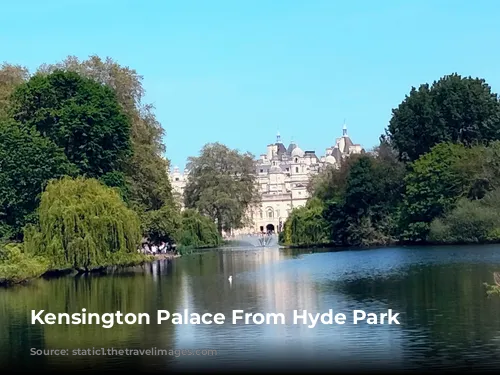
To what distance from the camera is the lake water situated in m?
15.2

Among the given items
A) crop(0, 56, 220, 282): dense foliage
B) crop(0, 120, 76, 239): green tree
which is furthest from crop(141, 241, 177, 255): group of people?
crop(0, 120, 76, 239): green tree

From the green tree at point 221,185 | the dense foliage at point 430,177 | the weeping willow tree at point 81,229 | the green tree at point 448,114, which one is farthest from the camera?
the green tree at point 221,185

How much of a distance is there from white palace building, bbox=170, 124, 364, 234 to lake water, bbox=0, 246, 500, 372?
7405 centimetres

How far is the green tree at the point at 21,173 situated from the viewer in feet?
119

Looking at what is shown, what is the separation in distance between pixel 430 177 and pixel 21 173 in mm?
22953

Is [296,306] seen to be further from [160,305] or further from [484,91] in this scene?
[484,91]

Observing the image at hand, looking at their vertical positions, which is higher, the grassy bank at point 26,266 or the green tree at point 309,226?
the green tree at point 309,226

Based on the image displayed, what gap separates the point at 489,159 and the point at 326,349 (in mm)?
35674

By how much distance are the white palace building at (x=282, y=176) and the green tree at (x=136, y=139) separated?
58436 millimetres

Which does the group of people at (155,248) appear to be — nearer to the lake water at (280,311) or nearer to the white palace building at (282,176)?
the lake water at (280,311)

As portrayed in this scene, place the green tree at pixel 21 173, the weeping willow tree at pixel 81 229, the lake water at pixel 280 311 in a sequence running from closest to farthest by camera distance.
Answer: the lake water at pixel 280 311 < the weeping willow tree at pixel 81 229 < the green tree at pixel 21 173

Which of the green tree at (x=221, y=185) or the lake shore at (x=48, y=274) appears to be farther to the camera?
the green tree at (x=221, y=185)

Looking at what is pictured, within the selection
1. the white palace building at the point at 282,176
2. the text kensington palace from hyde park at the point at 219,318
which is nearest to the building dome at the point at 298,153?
the white palace building at the point at 282,176

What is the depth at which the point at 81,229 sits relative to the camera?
111 feet
